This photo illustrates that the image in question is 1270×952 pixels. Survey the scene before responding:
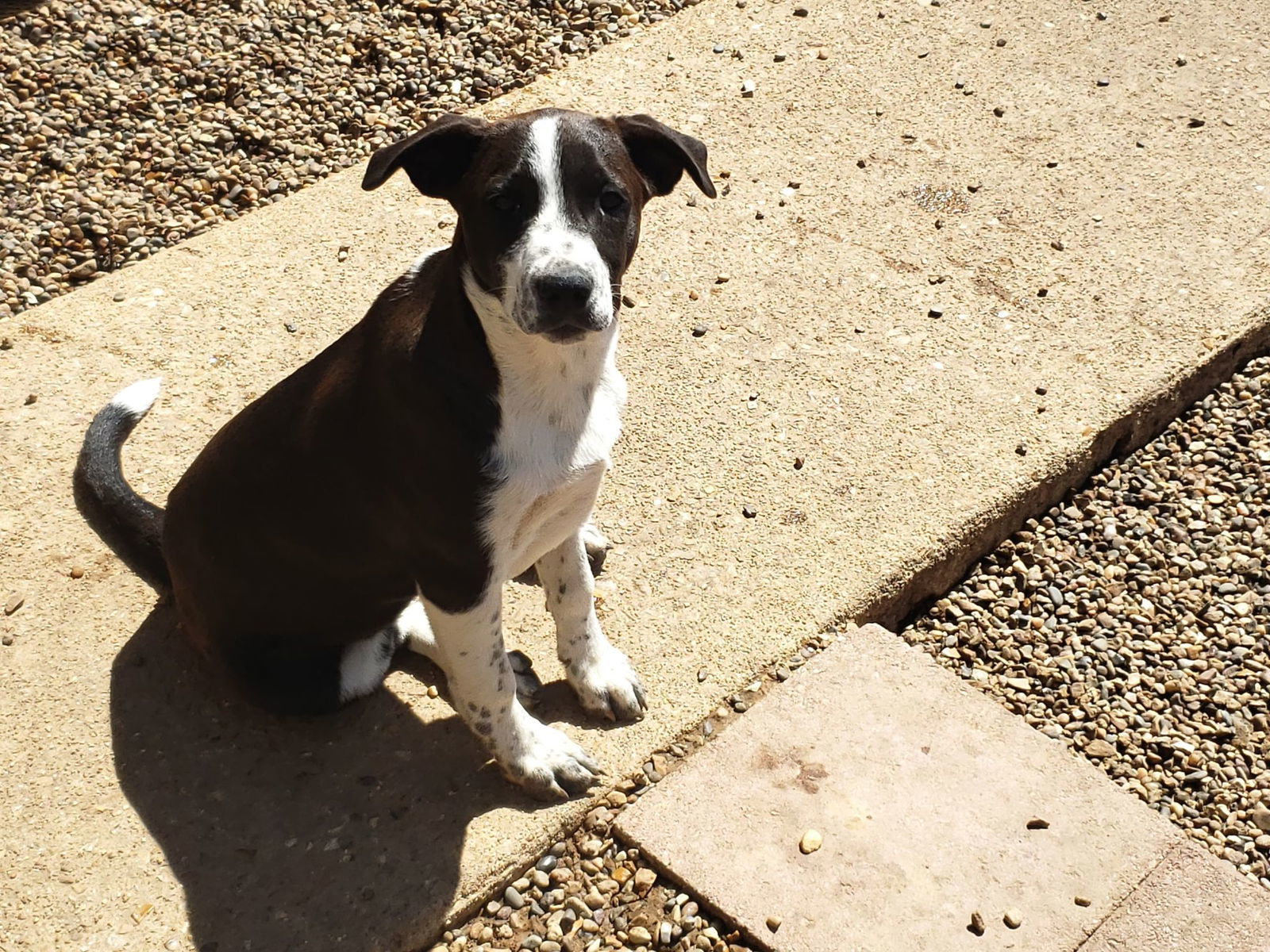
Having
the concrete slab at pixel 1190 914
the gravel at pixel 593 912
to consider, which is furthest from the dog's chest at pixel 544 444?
the concrete slab at pixel 1190 914

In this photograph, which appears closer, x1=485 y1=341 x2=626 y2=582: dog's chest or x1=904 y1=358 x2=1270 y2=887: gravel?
x1=485 y1=341 x2=626 y2=582: dog's chest

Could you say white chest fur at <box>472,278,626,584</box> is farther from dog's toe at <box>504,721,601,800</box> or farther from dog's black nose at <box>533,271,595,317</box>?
dog's toe at <box>504,721,601,800</box>

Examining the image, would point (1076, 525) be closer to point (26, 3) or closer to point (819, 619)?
point (819, 619)

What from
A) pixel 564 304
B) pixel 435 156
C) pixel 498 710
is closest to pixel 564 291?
pixel 564 304

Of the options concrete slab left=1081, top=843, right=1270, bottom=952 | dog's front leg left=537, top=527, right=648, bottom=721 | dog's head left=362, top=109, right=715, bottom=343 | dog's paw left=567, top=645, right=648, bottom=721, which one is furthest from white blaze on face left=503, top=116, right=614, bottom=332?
concrete slab left=1081, top=843, right=1270, bottom=952

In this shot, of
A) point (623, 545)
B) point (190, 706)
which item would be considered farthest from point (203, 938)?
point (623, 545)

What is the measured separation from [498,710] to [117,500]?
4.98ft

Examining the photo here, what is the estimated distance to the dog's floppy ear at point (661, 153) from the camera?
3.37 metres

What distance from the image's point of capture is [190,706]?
3979 millimetres

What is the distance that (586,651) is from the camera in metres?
3.94

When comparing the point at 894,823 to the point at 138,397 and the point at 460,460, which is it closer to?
the point at 460,460

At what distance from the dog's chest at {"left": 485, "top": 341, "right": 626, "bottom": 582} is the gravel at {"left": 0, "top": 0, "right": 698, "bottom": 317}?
2.98 m

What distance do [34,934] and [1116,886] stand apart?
2794 mm

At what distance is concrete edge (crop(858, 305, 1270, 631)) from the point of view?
4348 millimetres
